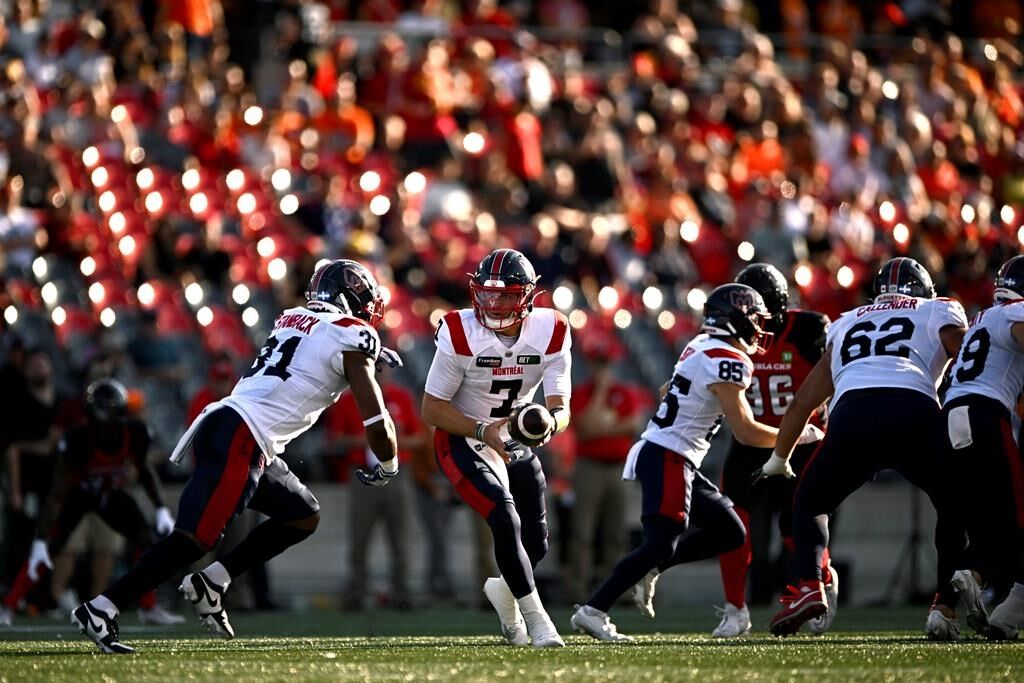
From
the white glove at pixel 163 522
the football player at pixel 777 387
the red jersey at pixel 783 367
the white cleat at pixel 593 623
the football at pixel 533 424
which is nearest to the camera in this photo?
the football at pixel 533 424

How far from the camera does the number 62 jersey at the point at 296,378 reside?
7.85 m

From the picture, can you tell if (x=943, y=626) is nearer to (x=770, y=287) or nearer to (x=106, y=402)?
(x=770, y=287)

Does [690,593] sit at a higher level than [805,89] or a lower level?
lower

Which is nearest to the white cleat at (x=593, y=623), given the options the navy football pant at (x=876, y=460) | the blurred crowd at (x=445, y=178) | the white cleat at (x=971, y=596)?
the navy football pant at (x=876, y=460)

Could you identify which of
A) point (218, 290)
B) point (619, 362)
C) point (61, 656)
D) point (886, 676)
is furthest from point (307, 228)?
point (886, 676)

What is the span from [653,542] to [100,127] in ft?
26.9

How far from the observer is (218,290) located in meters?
14.4

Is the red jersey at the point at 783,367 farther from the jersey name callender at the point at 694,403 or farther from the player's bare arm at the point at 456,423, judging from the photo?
the player's bare arm at the point at 456,423

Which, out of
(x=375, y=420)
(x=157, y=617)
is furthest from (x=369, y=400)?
(x=157, y=617)

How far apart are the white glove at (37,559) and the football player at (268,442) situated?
257 centimetres

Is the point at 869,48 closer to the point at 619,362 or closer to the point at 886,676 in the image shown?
the point at 619,362

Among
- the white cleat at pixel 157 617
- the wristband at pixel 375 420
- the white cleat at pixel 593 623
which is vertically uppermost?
the wristband at pixel 375 420

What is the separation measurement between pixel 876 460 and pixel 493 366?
1.82 m

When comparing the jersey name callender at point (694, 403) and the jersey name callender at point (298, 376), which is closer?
the jersey name callender at point (298, 376)
